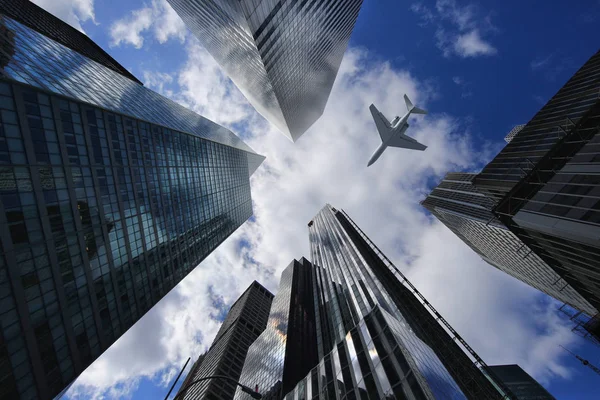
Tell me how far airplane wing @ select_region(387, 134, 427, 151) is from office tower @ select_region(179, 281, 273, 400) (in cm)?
8463

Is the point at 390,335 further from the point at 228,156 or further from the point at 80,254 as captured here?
the point at 228,156

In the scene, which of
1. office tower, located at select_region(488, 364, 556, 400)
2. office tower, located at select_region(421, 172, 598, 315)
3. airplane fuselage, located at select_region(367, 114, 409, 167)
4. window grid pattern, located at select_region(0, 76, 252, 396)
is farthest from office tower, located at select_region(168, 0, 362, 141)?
office tower, located at select_region(488, 364, 556, 400)

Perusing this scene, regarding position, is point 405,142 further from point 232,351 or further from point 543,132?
point 232,351

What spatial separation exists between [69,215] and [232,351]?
3866 inches

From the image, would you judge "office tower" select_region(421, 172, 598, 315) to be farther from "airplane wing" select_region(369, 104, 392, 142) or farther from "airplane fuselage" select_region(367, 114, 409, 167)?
"airplane wing" select_region(369, 104, 392, 142)

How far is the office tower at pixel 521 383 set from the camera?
127m

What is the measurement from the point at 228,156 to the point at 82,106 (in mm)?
68724

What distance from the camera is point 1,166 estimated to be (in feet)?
89.2

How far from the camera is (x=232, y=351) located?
112 meters

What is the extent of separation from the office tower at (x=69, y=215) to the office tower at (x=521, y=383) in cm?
16609

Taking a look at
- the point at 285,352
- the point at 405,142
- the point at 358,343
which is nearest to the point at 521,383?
the point at 405,142

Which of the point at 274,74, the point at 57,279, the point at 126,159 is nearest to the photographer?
the point at 57,279

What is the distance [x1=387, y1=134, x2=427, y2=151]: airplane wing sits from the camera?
94.7 metres

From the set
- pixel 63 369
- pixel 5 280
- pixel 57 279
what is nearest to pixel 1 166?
pixel 5 280
